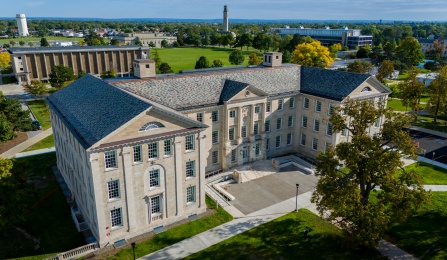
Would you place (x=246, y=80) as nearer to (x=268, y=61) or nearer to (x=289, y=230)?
(x=268, y=61)

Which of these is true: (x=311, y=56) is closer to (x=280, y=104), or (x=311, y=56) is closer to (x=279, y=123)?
(x=280, y=104)

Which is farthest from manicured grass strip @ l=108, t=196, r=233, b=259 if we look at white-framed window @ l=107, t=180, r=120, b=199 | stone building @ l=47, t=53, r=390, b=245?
white-framed window @ l=107, t=180, r=120, b=199

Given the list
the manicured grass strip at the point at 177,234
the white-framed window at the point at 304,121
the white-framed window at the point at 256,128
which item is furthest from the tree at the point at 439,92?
the manicured grass strip at the point at 177,234

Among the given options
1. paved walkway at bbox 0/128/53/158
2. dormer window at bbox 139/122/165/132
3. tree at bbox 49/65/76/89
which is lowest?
paved walkway at bbox 0/128/53/158

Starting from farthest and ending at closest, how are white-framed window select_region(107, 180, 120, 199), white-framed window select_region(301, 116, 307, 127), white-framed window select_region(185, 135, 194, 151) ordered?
white-framed window select_region(301, 116, 307, 127) < white-framed window select_region(185, 135, 194, 151) < white-framed window select_region(107, 180, 120, 199)

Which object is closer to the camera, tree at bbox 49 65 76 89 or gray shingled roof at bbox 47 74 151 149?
gray shingled roof at bbox 47 74 151 149

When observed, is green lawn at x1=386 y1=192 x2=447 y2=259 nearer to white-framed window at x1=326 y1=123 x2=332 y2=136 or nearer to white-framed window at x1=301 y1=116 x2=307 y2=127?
white-framed window at x1=326 y1=123 x2=332 y2=136

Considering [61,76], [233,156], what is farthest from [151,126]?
[61,76]
